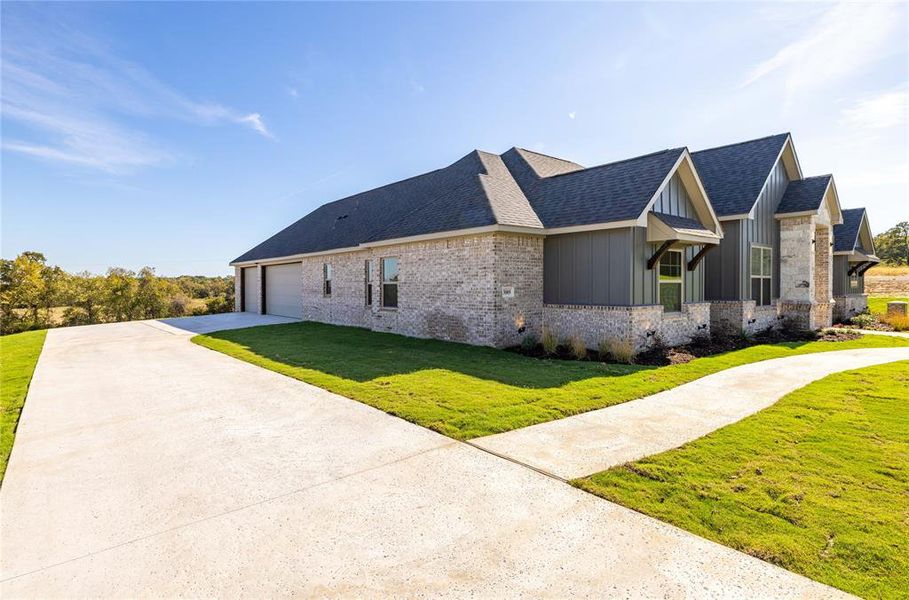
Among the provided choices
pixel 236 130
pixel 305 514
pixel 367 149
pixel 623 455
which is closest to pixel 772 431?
pixel 623 455

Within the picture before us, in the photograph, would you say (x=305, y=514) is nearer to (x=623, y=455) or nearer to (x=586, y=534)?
(x=586, y=534)

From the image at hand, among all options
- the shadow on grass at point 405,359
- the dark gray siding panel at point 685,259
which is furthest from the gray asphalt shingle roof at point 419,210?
the shadow on grass at point 405,359

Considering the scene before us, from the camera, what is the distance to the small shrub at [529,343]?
11731mm

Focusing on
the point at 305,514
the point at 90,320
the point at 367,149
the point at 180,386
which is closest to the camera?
the point at 305,514

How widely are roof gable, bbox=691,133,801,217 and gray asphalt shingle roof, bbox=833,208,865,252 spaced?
7576mm

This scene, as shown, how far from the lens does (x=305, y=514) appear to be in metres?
3.55

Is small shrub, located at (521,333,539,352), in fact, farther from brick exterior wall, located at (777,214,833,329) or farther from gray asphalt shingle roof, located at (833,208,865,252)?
gray asphalt shingle roof, located at (833,208,865,252)

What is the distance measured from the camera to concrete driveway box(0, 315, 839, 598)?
269cm

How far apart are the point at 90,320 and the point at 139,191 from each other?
47.6 feet

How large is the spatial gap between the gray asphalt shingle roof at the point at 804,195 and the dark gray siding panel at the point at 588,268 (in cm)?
999

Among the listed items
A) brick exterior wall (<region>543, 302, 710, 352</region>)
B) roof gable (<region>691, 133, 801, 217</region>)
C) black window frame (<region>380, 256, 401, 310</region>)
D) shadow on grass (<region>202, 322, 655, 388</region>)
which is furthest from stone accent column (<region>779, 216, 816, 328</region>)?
black window frame (<region>380, 256, 401, 310</region>)

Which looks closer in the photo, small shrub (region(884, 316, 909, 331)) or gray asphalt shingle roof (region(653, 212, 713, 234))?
gray asphalt shingle roof (region(653, 212, 713, 234))

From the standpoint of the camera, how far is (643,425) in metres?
5.75

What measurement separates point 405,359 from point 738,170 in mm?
14784
